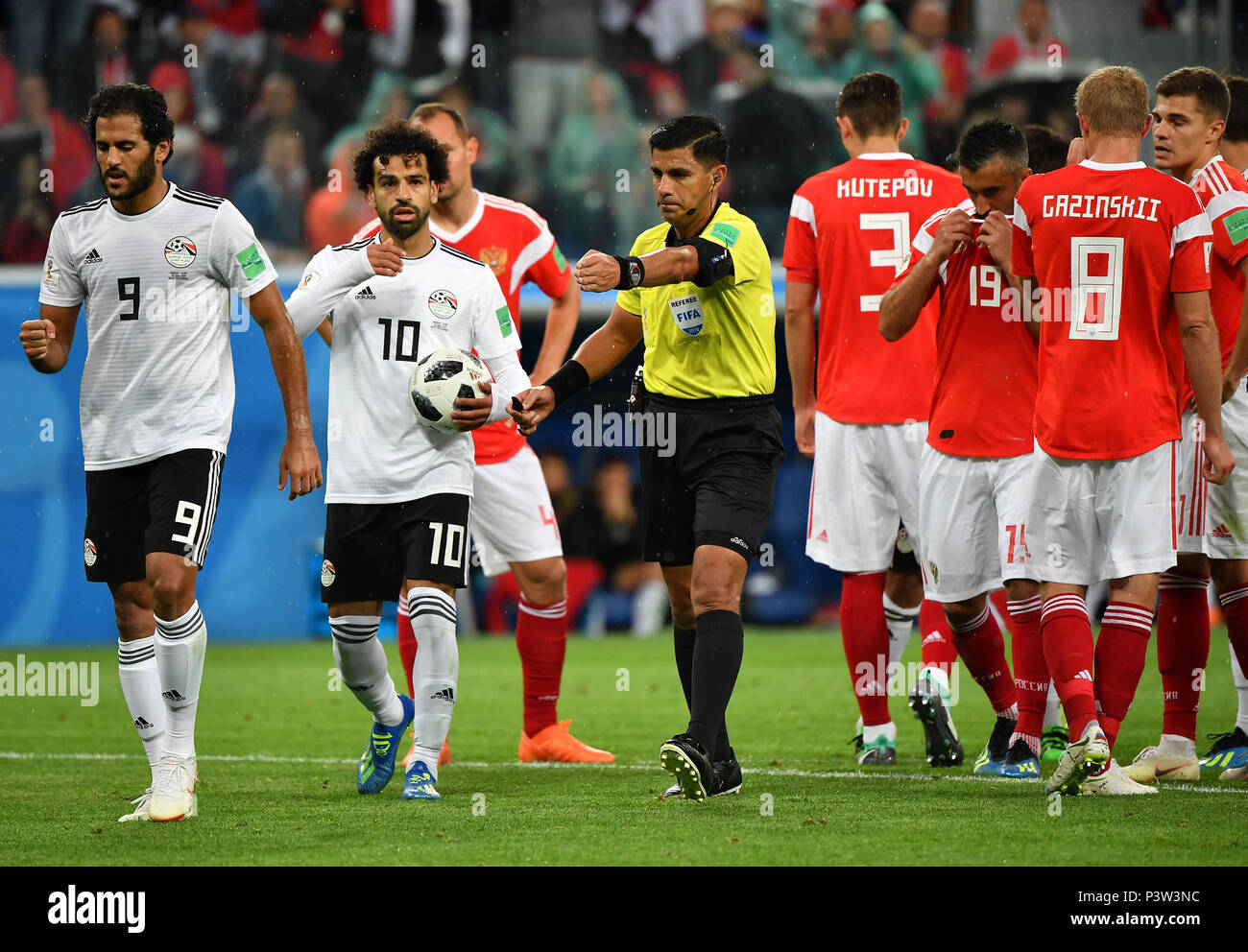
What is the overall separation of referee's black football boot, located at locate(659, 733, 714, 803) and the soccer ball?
1.37 meters

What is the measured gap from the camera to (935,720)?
254 inches

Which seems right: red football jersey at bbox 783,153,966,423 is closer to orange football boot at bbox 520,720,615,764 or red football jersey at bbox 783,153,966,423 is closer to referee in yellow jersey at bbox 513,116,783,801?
referee in yellow jersey at bbox 513,116,783,801

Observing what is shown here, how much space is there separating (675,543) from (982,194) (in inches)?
68.2

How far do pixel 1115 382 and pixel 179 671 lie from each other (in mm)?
3252

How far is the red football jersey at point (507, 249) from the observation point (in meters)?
7.18

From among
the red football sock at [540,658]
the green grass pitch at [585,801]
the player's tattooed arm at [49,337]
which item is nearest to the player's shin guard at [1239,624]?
the green grass pitch at [585,801]

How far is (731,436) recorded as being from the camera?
5.78 metres

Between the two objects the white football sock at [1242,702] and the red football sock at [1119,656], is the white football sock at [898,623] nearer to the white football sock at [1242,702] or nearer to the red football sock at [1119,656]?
the white football sock at [1242,702]

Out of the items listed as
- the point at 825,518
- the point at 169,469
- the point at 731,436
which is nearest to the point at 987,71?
the point at 825,518

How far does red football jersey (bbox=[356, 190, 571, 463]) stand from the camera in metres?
7.18

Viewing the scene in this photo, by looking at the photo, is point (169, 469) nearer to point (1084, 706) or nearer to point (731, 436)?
point (731, 436)

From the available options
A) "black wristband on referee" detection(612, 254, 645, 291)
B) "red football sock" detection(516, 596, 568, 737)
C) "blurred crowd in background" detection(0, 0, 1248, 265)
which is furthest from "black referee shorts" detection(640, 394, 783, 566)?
"blurred crowd in background" detection(0, 0, 1248, 265)

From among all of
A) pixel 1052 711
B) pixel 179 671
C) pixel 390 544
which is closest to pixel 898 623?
pixel 1052 711

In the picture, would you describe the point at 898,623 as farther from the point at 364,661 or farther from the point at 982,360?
the point at 364,661
